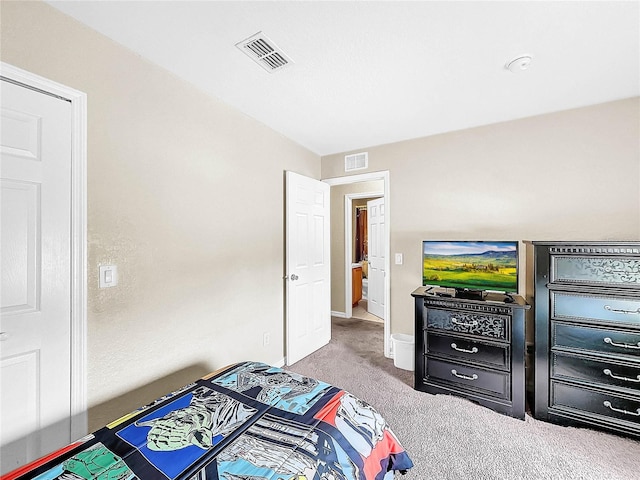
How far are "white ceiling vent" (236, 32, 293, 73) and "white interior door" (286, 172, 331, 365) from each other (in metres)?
1.24

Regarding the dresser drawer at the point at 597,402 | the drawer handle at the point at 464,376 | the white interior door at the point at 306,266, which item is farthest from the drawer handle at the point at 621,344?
the white interior door at the point at 306,266

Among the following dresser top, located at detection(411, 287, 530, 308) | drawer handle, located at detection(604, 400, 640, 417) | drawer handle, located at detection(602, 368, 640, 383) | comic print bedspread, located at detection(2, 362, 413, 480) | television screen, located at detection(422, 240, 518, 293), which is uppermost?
television screen, located at detection(422, 240, 518, 293)

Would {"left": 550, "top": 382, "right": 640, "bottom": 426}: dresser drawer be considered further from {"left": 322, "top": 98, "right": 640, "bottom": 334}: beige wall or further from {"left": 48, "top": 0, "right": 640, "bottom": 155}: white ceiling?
{"left": 48, "top": 0, "right": 640, "bottom": 155}: white ceiling

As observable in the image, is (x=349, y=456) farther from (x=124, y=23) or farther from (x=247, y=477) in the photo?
(x=124, y=23)

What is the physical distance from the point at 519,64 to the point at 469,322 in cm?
193

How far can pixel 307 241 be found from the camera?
328 centimetres

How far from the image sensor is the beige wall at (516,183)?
229cm

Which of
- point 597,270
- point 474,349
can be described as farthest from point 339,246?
point 597,270

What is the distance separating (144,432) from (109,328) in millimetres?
769

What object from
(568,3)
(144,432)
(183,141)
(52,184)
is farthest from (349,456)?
(568,3)

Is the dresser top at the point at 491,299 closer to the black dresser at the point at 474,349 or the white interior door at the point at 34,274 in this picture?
the black dresser at the point at 474,349

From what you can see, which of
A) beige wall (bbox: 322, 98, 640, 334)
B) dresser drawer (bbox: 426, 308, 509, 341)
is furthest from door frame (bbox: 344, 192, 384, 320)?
dresser drawer (bbox: 426, 308, 509, 341)

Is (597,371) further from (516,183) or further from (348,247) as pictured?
(348,247)

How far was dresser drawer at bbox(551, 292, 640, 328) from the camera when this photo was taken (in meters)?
1.87
